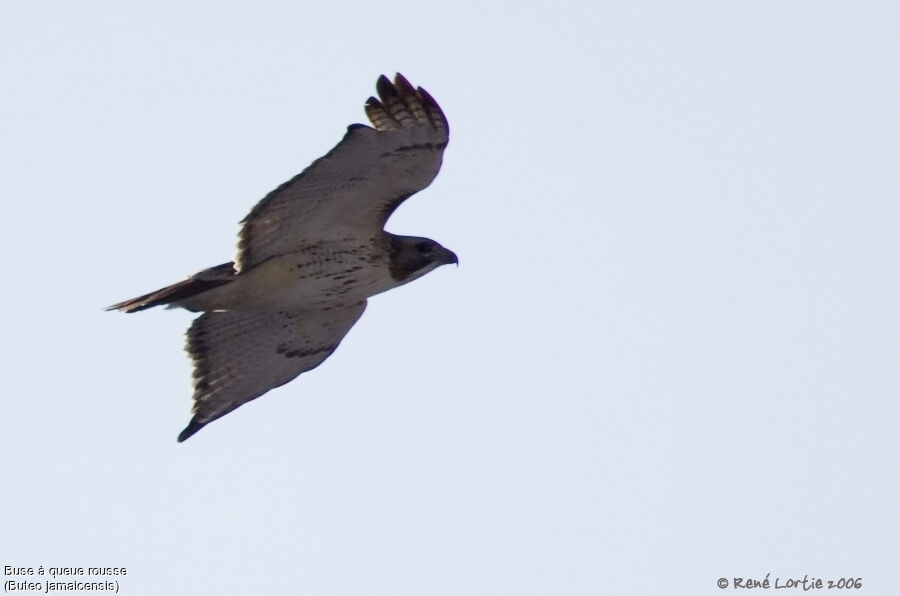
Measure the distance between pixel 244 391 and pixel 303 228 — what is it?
5.29 feet

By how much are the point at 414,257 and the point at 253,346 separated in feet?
5.11

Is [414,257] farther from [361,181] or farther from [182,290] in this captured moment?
[182,290]

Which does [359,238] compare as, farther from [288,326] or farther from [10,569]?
[10,569]

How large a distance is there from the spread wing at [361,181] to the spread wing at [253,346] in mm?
986

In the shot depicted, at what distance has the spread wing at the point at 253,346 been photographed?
13.5 m

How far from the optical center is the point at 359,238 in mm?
12836

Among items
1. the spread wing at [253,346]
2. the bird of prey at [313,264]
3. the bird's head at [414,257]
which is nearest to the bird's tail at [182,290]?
the bird of prey at [313,264]

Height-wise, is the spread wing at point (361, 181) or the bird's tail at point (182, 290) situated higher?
the spread wing at point (361, 181)

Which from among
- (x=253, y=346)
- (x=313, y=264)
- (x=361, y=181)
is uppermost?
(x=361, y=181)

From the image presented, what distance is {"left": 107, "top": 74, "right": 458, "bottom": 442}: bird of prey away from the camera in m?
12.0

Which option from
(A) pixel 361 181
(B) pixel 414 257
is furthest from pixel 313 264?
(A) pixel 361 181

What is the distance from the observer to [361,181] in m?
12.3

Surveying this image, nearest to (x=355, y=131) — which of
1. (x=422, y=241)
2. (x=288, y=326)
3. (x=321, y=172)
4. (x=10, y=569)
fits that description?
(x=321, y=172)

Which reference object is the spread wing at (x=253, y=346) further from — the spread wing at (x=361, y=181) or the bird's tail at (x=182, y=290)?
the spread wing at (x=361, y=181)
